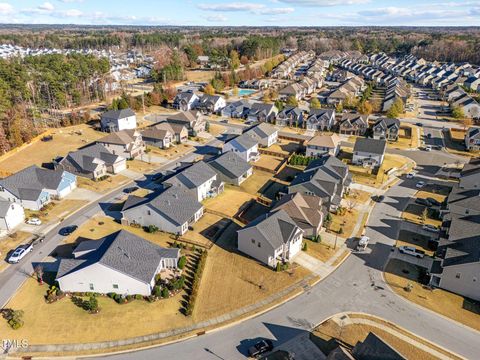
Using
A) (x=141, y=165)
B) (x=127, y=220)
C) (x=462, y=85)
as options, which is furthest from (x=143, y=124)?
(x=462, y=85)

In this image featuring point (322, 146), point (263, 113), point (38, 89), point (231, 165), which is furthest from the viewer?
point (263, 113)

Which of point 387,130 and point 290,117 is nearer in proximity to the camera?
point 387,130

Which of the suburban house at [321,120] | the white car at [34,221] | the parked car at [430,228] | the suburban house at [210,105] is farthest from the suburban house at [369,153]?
the white car at [34,221]

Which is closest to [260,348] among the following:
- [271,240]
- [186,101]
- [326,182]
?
[271,240]

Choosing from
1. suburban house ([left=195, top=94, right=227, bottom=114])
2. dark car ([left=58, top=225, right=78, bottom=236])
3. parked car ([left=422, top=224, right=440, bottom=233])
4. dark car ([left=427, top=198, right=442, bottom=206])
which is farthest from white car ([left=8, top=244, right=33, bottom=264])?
suburban house ([left=195, top=94, right=227, bottom=114])

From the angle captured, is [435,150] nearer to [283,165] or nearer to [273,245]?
[283,165]

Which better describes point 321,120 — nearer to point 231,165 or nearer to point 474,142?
point 474,142

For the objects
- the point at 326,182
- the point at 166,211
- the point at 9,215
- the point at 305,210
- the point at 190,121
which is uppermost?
the point at 190,121

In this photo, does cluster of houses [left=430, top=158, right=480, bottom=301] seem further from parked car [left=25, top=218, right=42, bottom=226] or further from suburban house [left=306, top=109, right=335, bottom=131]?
parked car [left=25, top=218, right=42, bottom=226]
